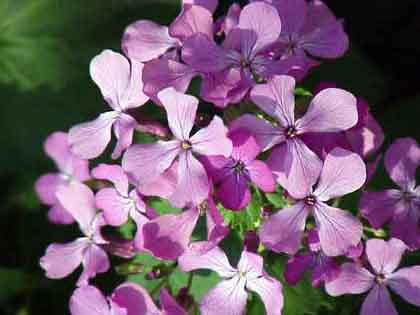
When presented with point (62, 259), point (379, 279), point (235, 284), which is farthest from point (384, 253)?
point (62, 259)

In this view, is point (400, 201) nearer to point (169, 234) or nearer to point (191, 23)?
point (169, 234)

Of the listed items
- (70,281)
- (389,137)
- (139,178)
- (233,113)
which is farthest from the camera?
(70,281)

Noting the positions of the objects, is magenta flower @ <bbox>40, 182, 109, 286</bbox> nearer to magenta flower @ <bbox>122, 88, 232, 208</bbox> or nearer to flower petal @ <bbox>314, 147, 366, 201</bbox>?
magenta flower @ <bbox>122, 88, 232, 208</bbox>

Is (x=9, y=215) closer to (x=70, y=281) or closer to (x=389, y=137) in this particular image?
(x=70, y=281)

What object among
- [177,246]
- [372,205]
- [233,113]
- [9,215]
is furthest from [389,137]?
[9,215]

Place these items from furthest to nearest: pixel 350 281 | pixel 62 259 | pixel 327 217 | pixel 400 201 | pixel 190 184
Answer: pixel 62 259 < pixel 400 201 < pixel 350 281 < pixel 327 217 < pixel 190 184

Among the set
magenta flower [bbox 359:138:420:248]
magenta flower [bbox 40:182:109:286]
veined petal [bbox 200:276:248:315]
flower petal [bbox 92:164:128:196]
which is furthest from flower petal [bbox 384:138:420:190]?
magenta flower [bbox 40:182:109:286]
